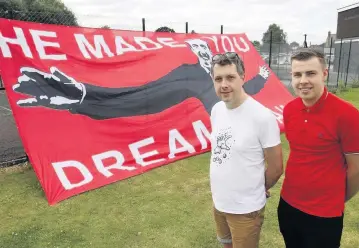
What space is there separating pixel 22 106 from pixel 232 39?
467 centimetres

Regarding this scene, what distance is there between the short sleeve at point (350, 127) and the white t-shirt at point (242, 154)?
36 centimetres

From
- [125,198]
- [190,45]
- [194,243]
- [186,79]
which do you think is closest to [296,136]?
[194,243]

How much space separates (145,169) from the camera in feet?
14.0

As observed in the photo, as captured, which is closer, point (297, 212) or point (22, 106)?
point (297, 212)

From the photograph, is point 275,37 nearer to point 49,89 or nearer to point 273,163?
point 49,89

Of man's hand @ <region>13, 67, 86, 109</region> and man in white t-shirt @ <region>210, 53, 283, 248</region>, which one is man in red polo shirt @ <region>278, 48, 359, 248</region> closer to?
man in white t-shirt @ <region>210, 53, 283, 248</region>

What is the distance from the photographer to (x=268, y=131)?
6.26 ft

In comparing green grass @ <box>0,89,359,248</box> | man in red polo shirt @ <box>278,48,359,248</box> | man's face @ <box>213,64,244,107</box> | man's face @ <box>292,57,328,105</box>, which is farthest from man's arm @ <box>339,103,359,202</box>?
green grass @ <box>0,89,359,248</box>

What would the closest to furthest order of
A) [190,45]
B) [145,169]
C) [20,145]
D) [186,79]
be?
[145,169] → [186,79] → [190,45] → [20,145]

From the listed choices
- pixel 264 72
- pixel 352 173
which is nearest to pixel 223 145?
pixel 352 173

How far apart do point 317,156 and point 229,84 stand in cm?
66

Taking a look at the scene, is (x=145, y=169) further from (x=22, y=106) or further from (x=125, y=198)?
(x=22, y=106)

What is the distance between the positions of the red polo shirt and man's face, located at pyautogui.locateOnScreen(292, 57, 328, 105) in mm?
63

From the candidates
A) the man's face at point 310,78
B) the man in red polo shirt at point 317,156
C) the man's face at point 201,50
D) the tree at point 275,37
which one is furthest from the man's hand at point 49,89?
the tree at point 275,37
